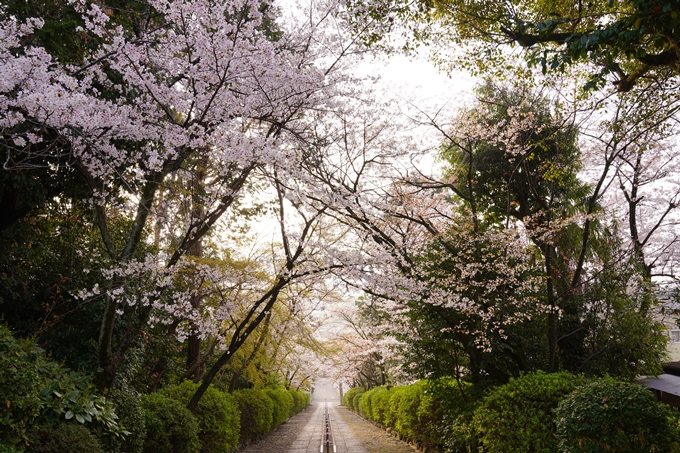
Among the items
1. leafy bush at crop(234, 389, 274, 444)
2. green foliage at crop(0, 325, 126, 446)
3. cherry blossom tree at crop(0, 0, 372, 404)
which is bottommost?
leafy bush at crop(234, 389, 274, 444)

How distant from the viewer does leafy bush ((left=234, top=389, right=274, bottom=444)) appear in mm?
12641

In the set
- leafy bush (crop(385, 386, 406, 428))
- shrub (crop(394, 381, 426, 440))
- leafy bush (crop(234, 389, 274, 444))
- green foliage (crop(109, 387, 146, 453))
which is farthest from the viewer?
leafy bush (crop(385, 386, 406, 428))

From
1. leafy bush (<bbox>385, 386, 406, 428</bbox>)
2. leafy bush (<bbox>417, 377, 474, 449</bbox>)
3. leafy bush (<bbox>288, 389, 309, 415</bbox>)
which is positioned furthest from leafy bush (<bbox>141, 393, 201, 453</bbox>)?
Answer: leafy bush (<bbox>288, 389, 309, 415</bbox>)

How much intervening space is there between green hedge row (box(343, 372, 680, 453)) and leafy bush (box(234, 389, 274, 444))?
5145 millimetres

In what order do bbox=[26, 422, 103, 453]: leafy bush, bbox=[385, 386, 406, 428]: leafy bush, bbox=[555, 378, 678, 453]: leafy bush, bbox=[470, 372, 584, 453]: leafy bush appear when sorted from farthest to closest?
bbox=[385, 386, 406, 428]: leafy bush
bbox=[470, 372, 584, 453]: leafy bush
bbox=[555, 378, 678, 453]: leafy bush
bbox=[26, 422, 103, 453]: leafy bush

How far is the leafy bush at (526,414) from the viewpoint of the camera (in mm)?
6270

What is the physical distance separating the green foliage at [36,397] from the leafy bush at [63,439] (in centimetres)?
8

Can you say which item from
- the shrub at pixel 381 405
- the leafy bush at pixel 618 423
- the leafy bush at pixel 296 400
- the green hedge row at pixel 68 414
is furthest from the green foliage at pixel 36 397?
the leafy bush at pixel 296 400

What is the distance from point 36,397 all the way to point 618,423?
5.62 m

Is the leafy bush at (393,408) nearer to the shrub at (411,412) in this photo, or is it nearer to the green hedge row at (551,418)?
the shrub at (411,412)

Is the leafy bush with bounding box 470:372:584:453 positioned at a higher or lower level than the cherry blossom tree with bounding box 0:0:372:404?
lower

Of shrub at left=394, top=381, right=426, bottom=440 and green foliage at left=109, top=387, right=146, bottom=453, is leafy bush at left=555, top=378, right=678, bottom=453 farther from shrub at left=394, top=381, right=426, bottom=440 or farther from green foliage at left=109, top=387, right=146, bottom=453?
shrub at left=394, top=381, right=426, bottom=440

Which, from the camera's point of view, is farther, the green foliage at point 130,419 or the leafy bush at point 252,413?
the leafy bush at point 252,413

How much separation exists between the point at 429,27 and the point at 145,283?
18.9 ft
